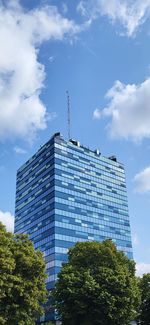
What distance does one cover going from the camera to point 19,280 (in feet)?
137

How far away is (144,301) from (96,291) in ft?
62.1

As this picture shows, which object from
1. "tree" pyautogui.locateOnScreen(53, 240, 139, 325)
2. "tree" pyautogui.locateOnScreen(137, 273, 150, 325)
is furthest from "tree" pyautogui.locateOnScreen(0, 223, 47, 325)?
"tree" pyautogui.locateOnScreen(137, 273, 150, 325)

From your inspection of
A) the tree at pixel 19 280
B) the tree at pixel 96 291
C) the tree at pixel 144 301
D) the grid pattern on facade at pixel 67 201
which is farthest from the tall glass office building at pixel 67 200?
the tree at pixel 19 280

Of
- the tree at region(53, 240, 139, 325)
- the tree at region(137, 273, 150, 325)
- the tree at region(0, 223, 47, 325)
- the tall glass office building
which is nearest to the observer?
the tree at region(0, 223, 47, 325)

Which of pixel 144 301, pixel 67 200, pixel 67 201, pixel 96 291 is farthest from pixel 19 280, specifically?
pixel 67 200

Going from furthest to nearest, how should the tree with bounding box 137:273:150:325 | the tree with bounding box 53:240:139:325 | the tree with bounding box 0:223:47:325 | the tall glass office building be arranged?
the tall glass office building
the tree with bounding box 137:273:150:325
the tree with bounding box 53:240:139:325
the tree with bounding box 0:223:47:325

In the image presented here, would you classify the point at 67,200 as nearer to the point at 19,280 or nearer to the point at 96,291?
the point at 96,291

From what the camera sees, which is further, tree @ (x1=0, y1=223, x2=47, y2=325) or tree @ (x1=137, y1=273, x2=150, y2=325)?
tree @ (x1=137, y1=273, x2=150, y2=325)

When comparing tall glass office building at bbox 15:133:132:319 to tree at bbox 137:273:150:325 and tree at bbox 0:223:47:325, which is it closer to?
tree at bbox 137:273:150:325

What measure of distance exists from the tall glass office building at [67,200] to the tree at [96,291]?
48.6 meters

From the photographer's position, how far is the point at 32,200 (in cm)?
12706

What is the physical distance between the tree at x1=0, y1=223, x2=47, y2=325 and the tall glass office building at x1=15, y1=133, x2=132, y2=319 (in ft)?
185

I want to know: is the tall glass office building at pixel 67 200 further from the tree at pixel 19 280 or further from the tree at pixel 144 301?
the tree at pixel 19 280

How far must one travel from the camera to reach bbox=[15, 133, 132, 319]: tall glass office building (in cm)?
10788
